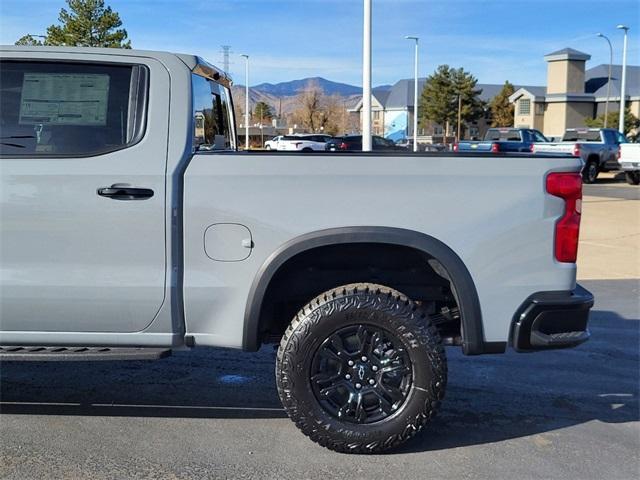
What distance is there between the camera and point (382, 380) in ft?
12.5

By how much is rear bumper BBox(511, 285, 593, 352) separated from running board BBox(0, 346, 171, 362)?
1.88 metres

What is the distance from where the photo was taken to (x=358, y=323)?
3.76 meters

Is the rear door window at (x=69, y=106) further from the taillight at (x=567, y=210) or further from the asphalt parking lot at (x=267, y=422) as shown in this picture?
the taillight at (x=567, y=210)

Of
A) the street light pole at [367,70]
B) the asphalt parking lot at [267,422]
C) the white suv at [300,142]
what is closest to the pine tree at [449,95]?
the white suv at [300,142]

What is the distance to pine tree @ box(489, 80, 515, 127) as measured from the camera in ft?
255

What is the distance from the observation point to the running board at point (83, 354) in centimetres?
374

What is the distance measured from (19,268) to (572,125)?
221 ft

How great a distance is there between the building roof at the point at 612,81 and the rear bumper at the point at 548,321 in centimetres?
6434

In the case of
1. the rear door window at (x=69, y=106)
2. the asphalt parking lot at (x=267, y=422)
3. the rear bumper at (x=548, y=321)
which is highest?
the rear door window at (x=69, y=106)

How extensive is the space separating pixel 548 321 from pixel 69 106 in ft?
9.30

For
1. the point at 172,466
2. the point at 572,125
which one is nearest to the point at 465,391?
the point at 172,466

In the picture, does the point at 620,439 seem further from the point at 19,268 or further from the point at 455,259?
the point at 19,268

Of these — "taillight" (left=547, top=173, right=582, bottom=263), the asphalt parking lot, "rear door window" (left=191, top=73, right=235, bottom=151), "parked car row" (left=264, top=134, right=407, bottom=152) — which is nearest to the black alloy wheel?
the asphalt parking lot

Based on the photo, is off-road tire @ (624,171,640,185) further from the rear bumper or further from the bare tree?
the bare tree
